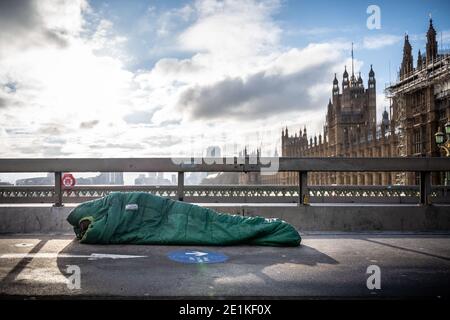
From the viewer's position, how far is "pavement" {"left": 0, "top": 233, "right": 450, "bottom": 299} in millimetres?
4027

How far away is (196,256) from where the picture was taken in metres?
5.86

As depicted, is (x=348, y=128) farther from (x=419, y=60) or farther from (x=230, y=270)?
(x=230, y=270)

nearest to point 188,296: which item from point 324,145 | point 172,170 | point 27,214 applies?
point 172,170

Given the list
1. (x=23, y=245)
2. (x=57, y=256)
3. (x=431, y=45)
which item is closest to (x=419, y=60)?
(x=431, y=45)

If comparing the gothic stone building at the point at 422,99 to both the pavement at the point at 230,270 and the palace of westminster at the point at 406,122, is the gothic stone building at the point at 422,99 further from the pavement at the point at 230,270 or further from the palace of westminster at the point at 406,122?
the pavement at the point at 230,270

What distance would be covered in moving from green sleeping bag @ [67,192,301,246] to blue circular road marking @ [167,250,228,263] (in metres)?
0.58

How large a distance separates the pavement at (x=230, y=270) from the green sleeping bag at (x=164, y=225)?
8.4 inches

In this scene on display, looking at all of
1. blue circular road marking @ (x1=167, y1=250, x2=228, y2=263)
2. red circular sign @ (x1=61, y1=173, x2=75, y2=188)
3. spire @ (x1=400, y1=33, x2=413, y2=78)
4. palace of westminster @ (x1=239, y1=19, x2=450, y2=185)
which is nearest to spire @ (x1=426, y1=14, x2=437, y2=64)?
palace of westminster @ (x1=239, y1=19, x2=450, y2=185)

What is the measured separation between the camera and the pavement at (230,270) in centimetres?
403

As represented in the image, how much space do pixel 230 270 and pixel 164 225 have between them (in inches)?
92.3

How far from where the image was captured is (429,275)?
4805 mm

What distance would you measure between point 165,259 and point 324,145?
309 feet

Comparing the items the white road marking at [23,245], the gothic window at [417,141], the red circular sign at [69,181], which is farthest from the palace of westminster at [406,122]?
the white road marking at [23,245]

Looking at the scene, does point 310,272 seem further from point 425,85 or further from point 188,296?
point 425,85
